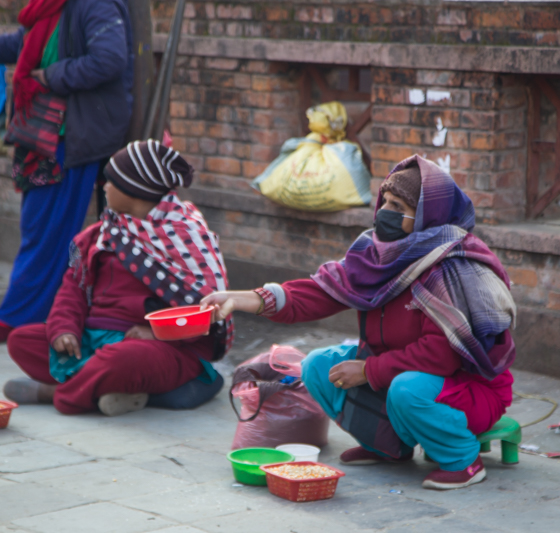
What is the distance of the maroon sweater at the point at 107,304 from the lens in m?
4.66

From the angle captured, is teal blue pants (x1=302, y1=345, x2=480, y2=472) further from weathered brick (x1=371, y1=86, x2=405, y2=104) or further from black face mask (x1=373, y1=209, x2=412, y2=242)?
weathered brick (x1=371, y1=86, x2=405, y2=104)

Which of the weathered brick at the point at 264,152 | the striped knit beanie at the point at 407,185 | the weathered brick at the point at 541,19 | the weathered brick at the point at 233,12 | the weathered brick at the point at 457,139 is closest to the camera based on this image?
the striped knit beanie at the point at 407,185

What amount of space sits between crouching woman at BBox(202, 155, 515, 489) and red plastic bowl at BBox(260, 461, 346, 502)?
0.38 meters

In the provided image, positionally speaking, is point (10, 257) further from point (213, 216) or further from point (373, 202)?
point (373, 202)

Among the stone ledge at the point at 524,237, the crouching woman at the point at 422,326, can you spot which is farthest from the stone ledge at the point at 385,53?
the crouching woman at the point at 422,326

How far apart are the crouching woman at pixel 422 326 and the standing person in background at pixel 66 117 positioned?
2.05 metres

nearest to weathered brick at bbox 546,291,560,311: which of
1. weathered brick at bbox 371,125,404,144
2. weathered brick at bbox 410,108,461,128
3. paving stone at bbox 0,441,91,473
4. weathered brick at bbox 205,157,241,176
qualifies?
weathered brick at bbox 410,108,461,128

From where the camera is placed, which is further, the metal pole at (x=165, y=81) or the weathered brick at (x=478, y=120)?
the metal pole at (x=165, y=81)

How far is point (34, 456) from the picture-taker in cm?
392

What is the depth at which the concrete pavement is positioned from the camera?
126 inches

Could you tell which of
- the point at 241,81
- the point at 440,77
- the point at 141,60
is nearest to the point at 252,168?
the point at 241,81

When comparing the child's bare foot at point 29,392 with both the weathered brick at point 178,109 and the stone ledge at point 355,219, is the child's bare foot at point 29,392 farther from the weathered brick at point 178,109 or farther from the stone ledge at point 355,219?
the weathered brick at point 178,109

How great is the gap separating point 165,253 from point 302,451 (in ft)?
4.38

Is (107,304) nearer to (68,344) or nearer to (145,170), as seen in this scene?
(68,344)
